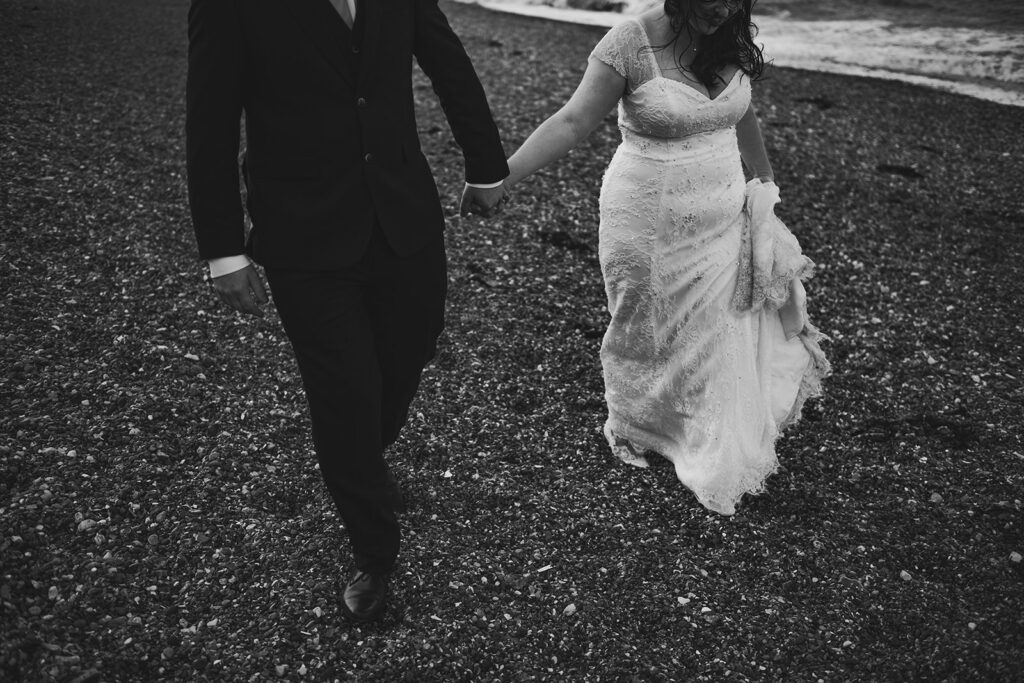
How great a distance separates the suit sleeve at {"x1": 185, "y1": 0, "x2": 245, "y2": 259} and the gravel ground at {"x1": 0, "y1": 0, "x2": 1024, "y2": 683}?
1566mm

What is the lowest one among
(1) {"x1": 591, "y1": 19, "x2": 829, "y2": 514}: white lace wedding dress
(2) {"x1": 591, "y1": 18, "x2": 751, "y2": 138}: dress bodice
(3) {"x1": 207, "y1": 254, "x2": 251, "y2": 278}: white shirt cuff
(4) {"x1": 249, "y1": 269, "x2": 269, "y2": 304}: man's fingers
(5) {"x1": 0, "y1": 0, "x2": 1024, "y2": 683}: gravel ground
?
(5) {"x1": 0, "y1": 0, "x2": 1024, "y2": 683}: gravel ground

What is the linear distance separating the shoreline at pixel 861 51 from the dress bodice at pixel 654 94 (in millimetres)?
6849

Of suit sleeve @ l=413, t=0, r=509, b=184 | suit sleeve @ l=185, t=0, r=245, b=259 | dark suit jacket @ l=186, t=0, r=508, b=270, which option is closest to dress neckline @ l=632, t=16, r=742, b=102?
suit sleeve @ l=413, t=0, r=509, b=184

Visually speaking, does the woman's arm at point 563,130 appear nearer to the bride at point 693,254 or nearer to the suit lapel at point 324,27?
the bride at point 693,254

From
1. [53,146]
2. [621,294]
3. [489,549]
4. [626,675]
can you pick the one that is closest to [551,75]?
[53,146]

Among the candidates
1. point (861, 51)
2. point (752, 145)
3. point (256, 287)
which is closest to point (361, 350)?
point (256, 287)

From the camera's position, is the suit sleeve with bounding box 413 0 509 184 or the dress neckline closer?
the suit sleeve with bounding box 413 0 509 184

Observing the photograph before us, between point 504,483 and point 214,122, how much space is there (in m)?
2.26

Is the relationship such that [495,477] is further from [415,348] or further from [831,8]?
[831,8]

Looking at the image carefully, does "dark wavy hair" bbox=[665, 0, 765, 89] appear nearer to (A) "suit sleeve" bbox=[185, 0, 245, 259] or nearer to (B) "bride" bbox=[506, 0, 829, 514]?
(B) "bride" bbox=[506, 0, 829, 514]

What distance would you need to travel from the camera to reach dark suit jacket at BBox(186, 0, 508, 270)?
2514mm

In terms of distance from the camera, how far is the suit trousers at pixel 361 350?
2766 millimetres

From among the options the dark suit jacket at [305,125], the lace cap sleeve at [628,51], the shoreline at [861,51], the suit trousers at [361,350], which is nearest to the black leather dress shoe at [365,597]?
the suit trousers at [361,350]

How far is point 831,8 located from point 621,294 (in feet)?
50.1
